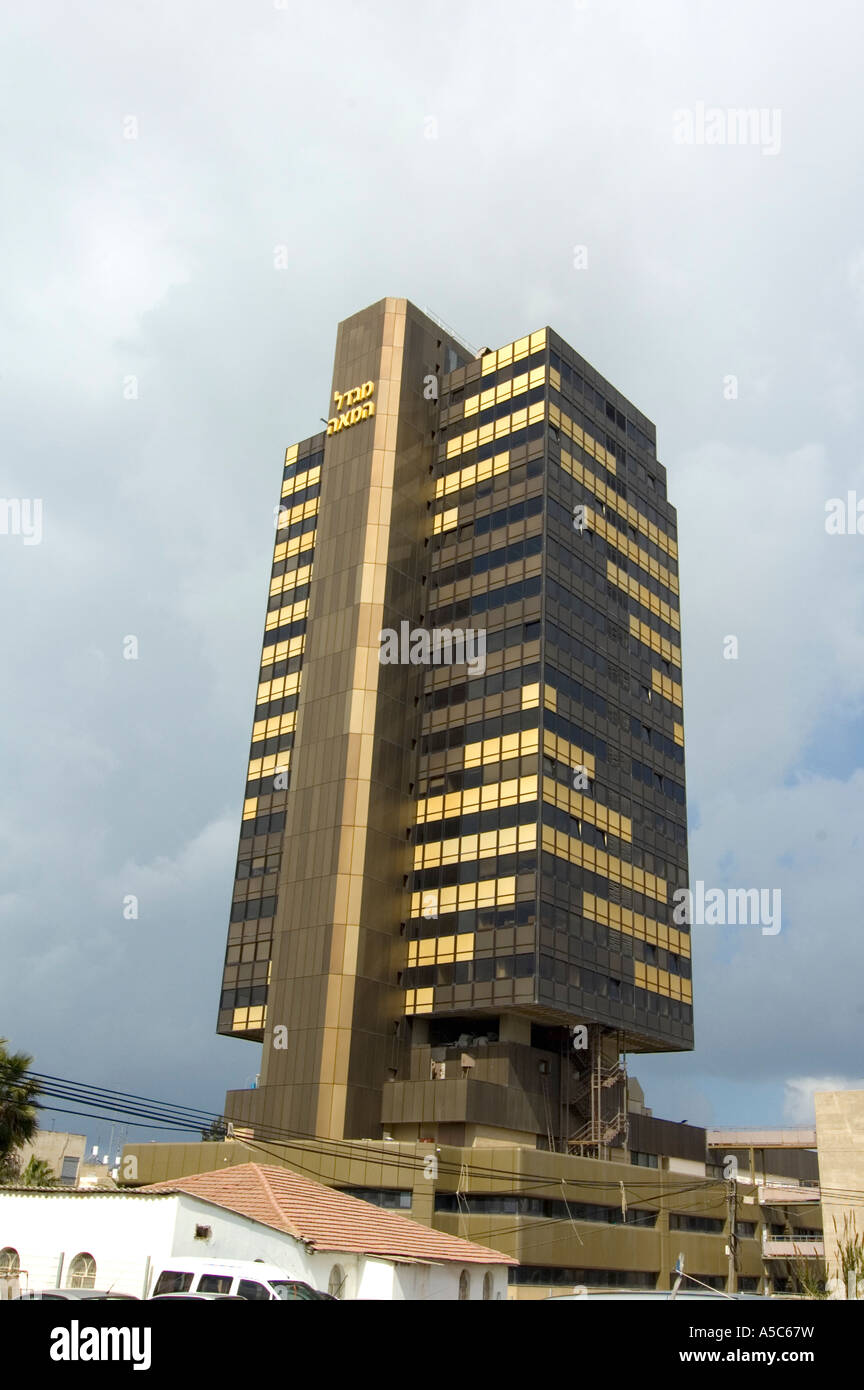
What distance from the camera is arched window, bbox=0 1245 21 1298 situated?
3319cm

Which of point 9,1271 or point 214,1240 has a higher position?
point 214,1240

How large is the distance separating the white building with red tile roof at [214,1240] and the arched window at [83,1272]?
51 millimetres

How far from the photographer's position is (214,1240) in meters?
37.0

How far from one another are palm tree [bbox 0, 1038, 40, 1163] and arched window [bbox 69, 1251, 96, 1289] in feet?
42.2

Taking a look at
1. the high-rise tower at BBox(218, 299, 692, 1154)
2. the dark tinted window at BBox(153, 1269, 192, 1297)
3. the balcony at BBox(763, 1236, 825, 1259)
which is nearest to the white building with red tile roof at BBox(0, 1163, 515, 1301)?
the dark tinted window at BBox(153, 1269, 192, 1297)

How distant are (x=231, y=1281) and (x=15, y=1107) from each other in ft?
87.2

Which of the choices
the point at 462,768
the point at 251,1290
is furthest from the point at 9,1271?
the point at 462,768

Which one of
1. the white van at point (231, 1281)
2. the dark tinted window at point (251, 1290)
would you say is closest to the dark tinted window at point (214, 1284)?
→ the white van at point (231, 1281)

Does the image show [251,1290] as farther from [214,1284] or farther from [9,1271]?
Answer: [9,1271]

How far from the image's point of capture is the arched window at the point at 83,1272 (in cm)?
3641

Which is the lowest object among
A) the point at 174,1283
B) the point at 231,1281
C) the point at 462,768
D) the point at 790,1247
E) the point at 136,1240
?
the point at 174,1283

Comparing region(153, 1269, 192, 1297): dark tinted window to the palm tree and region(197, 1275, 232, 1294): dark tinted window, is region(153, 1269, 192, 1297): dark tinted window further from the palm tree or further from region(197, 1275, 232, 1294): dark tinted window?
the palm tree

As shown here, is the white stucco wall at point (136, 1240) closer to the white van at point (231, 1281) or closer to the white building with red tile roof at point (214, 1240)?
the white building with red tile roof at point (214, 1240)
